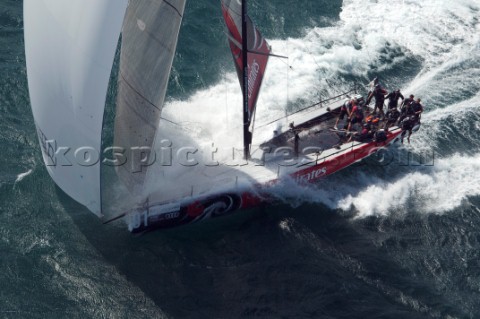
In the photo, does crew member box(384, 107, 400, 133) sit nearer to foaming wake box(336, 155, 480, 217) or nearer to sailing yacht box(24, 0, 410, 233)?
sailing yacht box(24, 0, 410, 233)

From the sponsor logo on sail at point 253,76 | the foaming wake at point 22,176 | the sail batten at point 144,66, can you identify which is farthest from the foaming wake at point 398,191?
the foaming wake at point 22,176

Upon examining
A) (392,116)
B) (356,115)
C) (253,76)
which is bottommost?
(392,116)

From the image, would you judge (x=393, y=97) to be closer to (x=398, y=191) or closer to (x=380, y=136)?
(x=380, y=136)

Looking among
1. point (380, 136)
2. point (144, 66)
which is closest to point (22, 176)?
point (144, 66)

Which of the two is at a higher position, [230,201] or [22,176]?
[230,201]

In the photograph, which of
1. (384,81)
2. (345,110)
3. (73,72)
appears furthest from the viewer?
(384,81)
